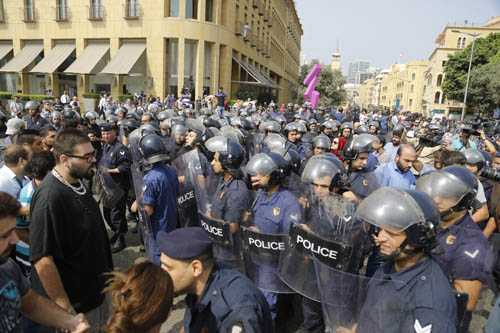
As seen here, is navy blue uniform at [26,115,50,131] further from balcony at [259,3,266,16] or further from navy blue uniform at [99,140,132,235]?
balcony at [259,3,266,16]

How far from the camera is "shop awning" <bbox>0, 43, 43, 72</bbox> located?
1137 inches

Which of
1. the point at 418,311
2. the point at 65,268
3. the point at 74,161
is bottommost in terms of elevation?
the point at 65,268

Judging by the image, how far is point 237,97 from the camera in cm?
3100

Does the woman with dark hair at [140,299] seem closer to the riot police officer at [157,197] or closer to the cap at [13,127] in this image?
the riot police officer at [157,197]

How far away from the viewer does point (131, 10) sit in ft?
83.2

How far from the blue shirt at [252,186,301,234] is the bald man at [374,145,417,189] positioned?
207 centimetres

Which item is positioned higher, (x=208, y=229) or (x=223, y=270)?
(x=223, y=270)

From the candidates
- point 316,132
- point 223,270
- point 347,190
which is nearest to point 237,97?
point 316,132

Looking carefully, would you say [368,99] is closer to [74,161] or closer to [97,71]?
[97,71]

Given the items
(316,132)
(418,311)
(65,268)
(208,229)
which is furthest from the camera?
(316,132)

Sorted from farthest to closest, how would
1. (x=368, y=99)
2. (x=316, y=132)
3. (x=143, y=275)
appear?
1. (x=368, y=99)
2. (x=316, y=132)
3. (x=143, y=275)

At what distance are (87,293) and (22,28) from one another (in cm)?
3528

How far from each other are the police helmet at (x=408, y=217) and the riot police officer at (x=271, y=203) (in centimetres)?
119

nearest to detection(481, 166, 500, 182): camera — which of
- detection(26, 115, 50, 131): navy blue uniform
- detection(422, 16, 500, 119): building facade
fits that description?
detection(26, 115, 50, 131): navy blue uniform
